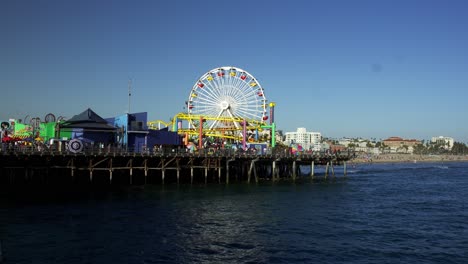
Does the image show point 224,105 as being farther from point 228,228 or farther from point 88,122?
point 228,228

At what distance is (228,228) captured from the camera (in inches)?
1101

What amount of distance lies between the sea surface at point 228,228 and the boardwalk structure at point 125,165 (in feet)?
18.6

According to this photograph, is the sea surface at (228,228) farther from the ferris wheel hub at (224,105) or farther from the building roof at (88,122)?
the ferris wheel hub at (224,105)

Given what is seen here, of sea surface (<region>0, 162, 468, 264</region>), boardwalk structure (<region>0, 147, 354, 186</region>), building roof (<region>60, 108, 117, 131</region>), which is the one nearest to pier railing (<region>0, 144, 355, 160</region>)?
boardwalk structure (<region>0, 147, 354, 186</region>)

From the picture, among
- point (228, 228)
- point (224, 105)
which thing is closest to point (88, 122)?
point (224, 105)

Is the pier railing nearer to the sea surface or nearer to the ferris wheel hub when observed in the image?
the sea surface

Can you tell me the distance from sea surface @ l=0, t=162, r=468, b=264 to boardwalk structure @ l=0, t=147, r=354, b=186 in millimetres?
5669

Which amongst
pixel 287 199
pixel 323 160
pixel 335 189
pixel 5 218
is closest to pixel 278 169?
pixel 323 160

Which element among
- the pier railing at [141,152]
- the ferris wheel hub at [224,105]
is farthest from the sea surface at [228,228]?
the ferris wheel hub at [224,105]

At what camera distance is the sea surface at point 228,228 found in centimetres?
2173

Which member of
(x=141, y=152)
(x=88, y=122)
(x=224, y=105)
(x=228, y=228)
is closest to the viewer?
(x=228, y=228)

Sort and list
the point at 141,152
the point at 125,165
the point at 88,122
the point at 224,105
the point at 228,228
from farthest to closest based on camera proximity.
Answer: the point at 224,105
the point at 88,122
the point at 125,165
the point at 141,152
the point at 228,228

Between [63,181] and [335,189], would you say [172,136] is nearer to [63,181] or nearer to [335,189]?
[63,181]

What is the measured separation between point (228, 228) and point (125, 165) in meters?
26.1
